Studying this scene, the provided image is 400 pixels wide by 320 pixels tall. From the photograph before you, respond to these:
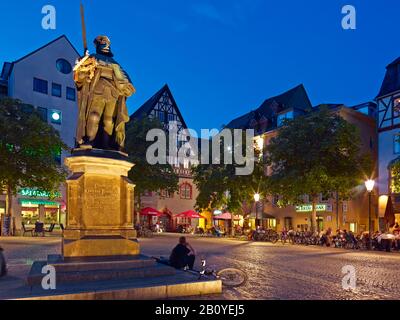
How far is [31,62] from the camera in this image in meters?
49.4

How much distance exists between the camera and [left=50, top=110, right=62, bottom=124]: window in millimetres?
50656

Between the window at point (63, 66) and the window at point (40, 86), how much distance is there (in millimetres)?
2562

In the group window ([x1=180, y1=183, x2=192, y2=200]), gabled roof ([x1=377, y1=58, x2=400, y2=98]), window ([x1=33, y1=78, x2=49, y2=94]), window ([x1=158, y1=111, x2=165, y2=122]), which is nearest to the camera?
gabled roof ([x1=377, y1=58, x2=400, y2=98])

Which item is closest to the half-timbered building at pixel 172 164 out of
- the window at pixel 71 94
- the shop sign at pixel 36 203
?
the window at pixel 71 94

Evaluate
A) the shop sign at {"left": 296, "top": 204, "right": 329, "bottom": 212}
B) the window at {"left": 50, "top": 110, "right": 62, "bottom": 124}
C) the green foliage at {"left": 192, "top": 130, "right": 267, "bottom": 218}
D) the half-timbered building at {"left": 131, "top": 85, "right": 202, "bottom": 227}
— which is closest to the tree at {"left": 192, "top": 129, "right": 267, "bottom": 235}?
the green foliage at {"left": 192, "top": 130, "right": 267, "bottom": 218}

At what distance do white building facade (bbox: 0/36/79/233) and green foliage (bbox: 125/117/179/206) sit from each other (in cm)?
1169

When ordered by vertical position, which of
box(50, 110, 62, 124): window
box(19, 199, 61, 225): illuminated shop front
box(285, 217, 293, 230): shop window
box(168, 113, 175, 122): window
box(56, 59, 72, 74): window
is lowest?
box(285, 217, 293, 230): shop window

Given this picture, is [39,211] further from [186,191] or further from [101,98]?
[101,98]

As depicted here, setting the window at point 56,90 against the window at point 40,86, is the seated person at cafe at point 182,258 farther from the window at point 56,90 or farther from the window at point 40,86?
the window at point 56,90

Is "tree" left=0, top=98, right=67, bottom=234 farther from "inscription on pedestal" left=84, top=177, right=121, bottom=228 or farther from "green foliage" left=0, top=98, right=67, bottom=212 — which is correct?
"inscription on pedestal" left=84, top=177, right=121, bottom=228

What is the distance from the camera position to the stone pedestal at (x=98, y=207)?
10.4 m

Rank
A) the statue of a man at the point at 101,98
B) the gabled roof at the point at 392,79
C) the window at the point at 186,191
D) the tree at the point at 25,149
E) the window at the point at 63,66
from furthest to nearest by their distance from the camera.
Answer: the window at the point at 186,191
the window at the point at 63,66
the gabled roof at the point at 392,79
the tree at the point at 25,149
the statue of a man at the point at 101,98
